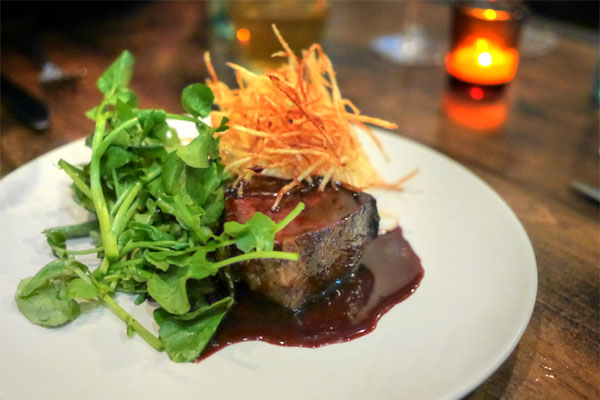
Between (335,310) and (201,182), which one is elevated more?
(201,182)

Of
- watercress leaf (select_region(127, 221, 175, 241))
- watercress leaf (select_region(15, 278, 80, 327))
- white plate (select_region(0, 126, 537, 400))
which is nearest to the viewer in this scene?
white plate (select_region(0, 126, 537, 400))

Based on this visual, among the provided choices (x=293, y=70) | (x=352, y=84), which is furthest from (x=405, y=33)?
(x=293, y=70)

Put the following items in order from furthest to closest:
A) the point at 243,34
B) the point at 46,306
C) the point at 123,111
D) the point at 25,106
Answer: the point at 243,34, the point at 25,106, the point at 123,111, the point at 46,306

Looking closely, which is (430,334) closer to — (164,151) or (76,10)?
(164,151)

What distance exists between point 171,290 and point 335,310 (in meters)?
0.45

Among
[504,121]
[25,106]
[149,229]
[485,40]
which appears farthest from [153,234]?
[485,40]

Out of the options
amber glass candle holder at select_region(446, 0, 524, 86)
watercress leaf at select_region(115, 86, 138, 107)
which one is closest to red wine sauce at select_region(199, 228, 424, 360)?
watercress leaf at select_region(115, 86, 138, 107)

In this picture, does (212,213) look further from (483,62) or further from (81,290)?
(483,62)

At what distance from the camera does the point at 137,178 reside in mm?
1653

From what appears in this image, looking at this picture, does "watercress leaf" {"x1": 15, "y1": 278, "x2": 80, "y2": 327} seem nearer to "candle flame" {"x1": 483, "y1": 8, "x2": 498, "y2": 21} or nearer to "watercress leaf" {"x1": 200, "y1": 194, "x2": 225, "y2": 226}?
"watercress leaf" {"x1": 200, "y1": 194, "x2": 225, "y2": 226}

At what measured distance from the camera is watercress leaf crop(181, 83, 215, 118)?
1653mm

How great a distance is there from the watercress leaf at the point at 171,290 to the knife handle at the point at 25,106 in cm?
140

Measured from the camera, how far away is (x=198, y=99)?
1674 mm

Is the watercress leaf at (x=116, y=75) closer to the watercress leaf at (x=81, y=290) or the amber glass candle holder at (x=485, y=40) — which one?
the watercress leaf at (x=81, y=290)
